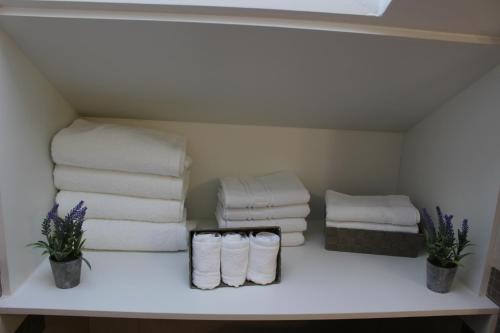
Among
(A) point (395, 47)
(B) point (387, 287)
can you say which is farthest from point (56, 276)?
(A) point (395, 47)

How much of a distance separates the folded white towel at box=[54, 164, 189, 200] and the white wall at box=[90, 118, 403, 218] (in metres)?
0.21

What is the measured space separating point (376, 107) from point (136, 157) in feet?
2.22

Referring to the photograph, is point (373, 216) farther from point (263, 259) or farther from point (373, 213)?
point (263, 259)

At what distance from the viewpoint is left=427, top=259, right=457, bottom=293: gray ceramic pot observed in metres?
0.77

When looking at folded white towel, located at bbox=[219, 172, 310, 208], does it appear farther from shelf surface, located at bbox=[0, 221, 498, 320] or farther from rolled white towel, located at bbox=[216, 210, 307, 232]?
shelf surface, located at bbox=[0, 221, 498, 320]

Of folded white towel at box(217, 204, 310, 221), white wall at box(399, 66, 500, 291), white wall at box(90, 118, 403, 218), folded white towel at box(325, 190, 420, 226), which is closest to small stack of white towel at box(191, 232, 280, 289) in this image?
folded white towel at box(217, 204, 310, 221)

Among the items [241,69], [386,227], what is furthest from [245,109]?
[386,227]

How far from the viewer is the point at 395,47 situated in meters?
0.70

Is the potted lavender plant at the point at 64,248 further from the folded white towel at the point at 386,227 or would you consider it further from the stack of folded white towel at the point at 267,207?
the folded white towel at the point at 386,227

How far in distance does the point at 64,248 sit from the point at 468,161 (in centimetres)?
97

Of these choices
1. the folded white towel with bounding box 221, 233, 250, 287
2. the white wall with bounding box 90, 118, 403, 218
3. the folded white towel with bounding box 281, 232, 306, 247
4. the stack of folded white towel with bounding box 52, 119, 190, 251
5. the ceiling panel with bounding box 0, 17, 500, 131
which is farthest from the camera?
the white wall with bounding box 90, 118, 403, 218

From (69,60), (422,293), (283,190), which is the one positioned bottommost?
(422,293)

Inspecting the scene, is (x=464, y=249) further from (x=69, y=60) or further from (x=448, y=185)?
(x=69, y=60)

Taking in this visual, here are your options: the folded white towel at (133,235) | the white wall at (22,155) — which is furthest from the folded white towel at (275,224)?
the white wall at (22,155)
